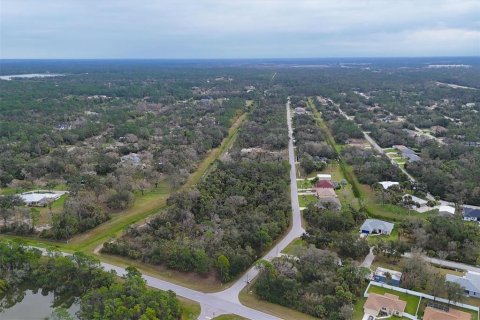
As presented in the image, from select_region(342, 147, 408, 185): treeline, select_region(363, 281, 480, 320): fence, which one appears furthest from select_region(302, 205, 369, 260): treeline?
select_region(342, 147, 408, 185): treeline

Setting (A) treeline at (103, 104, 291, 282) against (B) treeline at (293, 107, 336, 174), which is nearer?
(A) treeline at (103, 104, 291, 282)

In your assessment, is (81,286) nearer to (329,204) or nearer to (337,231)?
(337,231)

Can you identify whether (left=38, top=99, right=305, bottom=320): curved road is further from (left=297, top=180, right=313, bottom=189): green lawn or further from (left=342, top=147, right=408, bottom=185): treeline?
(left=342, top=147, right=408, bottom=185): treeline

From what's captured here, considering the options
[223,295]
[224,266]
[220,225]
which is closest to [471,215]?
[220,225]

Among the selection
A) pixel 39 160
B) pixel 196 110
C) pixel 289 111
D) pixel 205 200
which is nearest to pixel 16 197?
pixel 39 160

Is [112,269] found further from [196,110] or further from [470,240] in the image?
[196,110]

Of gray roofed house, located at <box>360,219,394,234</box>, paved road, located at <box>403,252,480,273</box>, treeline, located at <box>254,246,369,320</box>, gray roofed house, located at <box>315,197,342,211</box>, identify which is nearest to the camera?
treeline, located at <box>254,246,369,320</box>
